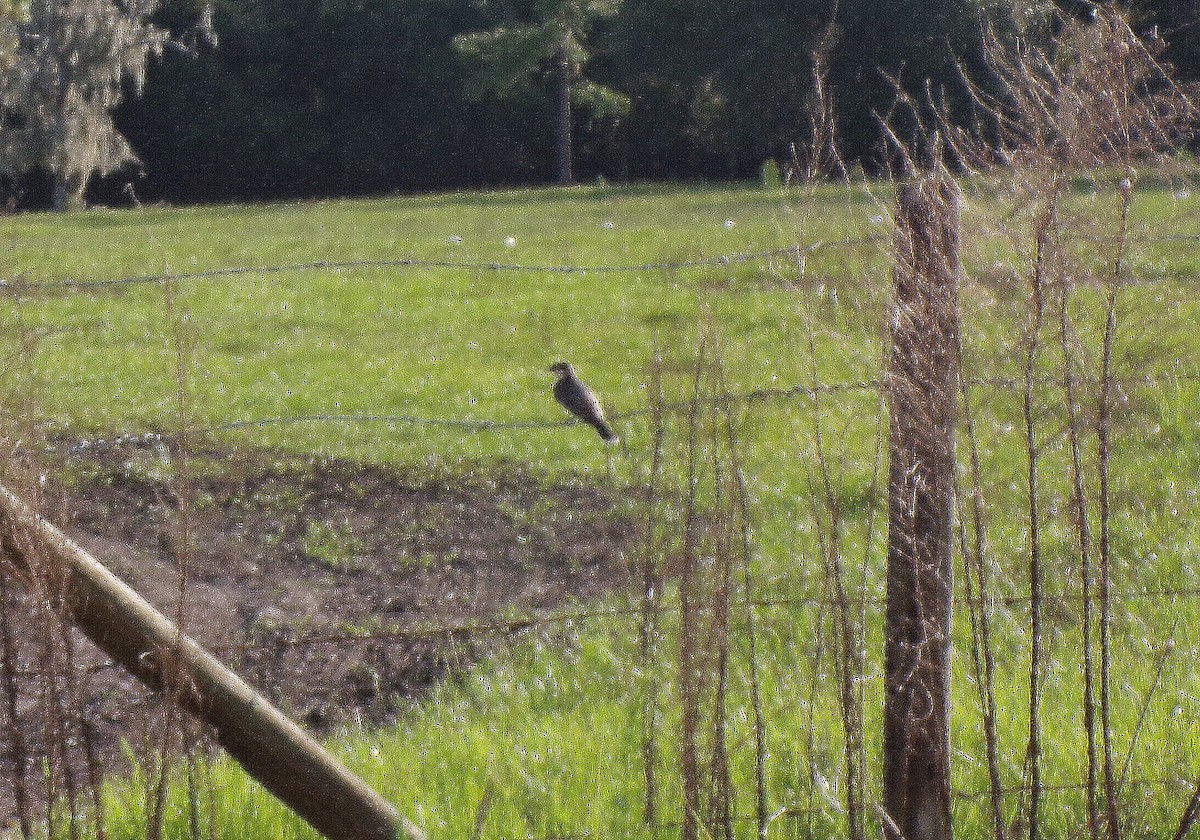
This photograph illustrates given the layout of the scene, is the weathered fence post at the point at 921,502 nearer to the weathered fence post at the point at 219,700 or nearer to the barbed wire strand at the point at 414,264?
the barbed wire strand at the point at 414,264

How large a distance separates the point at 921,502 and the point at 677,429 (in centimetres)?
156

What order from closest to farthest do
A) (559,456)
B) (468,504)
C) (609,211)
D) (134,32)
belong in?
(468,504)
(559,456)
(609,211)
(134,32)

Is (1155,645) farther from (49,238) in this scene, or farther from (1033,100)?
(49,238)

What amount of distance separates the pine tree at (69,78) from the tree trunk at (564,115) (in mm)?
13714

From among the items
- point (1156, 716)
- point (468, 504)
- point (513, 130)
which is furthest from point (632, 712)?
point (513, 130)

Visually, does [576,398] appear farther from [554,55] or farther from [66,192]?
[554,55]

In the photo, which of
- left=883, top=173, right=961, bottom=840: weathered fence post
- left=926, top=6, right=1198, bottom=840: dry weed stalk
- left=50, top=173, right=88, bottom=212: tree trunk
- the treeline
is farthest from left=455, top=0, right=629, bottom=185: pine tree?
left=926, top=6, right=1198, bottom=840: dry weed stalk

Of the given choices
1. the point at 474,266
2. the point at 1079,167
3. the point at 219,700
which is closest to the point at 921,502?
the point at 1079,167

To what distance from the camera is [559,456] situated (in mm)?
8094

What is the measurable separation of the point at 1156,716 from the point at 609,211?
2402 centimetres

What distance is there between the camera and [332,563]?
6.32 metres

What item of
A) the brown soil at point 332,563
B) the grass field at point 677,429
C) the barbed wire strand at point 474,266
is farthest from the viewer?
the brown soil at point 332,563

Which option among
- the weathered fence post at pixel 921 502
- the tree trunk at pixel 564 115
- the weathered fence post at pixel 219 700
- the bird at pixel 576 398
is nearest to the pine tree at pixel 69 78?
the tree trunk at pixel 564 115

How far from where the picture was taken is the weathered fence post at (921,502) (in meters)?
2.36
